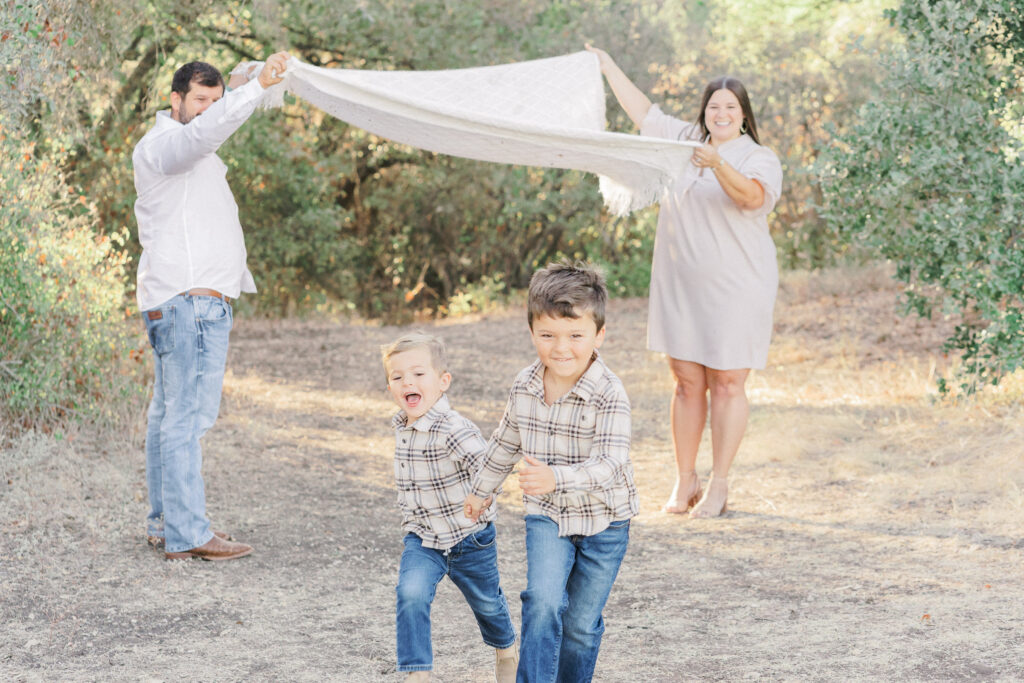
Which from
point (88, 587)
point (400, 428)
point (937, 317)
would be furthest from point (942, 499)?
point (937, 317)

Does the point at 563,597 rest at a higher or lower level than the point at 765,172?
lower

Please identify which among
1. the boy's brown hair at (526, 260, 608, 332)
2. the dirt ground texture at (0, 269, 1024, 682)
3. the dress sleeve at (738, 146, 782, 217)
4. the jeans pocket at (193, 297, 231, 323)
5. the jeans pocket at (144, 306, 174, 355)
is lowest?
the dirt ground texture at (0, 269, 1024, 682)

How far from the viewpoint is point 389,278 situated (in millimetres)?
13758

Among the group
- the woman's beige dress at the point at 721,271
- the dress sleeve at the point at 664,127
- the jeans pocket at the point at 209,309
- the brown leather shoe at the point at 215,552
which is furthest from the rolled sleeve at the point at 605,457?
the dress sleeve at the point at 664,127

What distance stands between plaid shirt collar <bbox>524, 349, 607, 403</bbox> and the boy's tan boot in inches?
32.6

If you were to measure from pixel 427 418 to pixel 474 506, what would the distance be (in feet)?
1.14

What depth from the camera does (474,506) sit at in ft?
9.66

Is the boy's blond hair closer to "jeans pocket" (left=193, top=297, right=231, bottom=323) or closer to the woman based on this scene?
"jeans pocket" (left=193, top=297, right=231, bottom=323)

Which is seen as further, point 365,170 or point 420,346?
point 365,170

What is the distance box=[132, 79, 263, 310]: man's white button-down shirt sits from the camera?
4.31 metres

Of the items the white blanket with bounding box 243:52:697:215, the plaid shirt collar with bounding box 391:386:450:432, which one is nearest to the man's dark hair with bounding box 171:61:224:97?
the white blanket with bounding box 243:52:697:215

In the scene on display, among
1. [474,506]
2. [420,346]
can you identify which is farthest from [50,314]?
[474,506]

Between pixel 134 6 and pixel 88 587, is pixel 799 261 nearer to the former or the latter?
pixel 134 6

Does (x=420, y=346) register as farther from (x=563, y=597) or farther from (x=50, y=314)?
(x=50, y=314)
